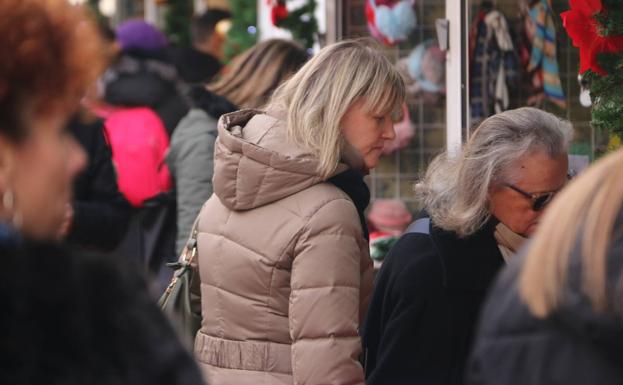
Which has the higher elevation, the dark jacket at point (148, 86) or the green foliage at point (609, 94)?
the green foliage at point (609, 94)

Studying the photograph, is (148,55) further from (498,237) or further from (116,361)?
(116,361)

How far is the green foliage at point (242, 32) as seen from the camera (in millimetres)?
9078

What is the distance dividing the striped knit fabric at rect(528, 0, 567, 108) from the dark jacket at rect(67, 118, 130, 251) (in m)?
1.86

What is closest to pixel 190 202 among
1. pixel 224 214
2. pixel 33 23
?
pixel 224 214

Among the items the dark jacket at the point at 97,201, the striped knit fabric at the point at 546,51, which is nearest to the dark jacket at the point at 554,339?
the dark jacket at the point at 97,201

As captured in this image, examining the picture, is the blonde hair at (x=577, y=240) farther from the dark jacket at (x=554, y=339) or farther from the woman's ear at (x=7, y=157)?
the woman's ear at (x=7, y=157)

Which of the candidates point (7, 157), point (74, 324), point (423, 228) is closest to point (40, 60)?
point (7, 157)

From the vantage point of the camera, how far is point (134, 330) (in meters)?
1.80

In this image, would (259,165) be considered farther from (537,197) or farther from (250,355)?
(537,197)

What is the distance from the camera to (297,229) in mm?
3516

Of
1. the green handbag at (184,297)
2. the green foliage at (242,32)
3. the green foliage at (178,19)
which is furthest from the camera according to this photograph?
the green foliage at (178,19)

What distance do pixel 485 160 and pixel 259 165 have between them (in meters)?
0.69

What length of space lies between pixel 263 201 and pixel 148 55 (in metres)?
3.54

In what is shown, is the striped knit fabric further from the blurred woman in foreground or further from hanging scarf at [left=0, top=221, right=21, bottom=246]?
hanging scarf at [left=0, top=221, right=21, bottom=246]
